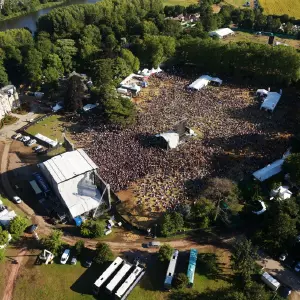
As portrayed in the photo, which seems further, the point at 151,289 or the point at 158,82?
the point at 158,82

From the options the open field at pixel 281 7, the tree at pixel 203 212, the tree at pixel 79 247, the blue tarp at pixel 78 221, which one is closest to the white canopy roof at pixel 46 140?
the blue tarp at pixel 78 221

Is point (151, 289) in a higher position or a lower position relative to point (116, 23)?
lower

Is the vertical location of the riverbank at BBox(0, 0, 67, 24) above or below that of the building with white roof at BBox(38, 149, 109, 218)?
→ above

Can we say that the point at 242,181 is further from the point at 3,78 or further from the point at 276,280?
the point at 3,78

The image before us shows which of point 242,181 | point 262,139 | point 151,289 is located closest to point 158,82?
point 262,139

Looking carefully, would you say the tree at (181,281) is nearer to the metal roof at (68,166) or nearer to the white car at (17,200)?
the metal roof at (68,166)

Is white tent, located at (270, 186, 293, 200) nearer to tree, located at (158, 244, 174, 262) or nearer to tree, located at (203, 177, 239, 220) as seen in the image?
tree, located at (203, 177, 239, 220)

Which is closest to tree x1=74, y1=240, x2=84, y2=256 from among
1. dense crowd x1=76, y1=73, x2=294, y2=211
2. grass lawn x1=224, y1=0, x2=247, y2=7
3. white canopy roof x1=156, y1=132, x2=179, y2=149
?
dense crowd x1=76, y1=73, x2=294, y2=211

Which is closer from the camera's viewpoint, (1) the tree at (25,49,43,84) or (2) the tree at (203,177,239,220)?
(2) the tree at (203,177,239,220)
